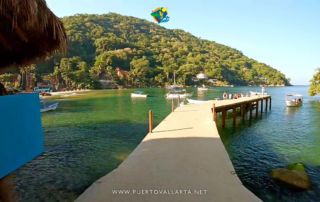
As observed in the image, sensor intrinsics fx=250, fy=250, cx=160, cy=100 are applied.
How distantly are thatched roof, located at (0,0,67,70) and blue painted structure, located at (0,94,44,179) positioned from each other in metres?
1.56

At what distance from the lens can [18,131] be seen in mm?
5047

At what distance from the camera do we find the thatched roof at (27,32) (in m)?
5.21

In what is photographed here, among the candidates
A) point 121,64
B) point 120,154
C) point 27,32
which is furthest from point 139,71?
point 27,32

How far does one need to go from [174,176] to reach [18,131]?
5.25 meters

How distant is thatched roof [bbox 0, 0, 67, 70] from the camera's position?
17.1 ft

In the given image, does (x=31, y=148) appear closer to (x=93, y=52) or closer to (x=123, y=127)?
(x=123, y=127)

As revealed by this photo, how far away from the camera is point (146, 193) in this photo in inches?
287

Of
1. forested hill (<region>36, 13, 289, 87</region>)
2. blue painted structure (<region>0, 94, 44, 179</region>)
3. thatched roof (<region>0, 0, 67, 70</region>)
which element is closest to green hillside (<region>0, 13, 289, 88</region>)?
forested hill (<region>36, 13, 289, 87</region>)

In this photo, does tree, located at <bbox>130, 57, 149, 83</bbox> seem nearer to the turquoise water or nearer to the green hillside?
the green hillside

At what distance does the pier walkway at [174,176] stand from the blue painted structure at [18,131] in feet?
7.68

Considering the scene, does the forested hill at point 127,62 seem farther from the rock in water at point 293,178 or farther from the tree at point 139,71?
the rock in water at point 293,178

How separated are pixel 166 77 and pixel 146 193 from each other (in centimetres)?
13723

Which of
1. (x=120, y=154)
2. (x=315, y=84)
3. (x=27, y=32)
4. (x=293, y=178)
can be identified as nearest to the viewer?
(x=27, y=32)

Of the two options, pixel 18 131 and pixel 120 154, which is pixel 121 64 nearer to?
pixel 120 154
